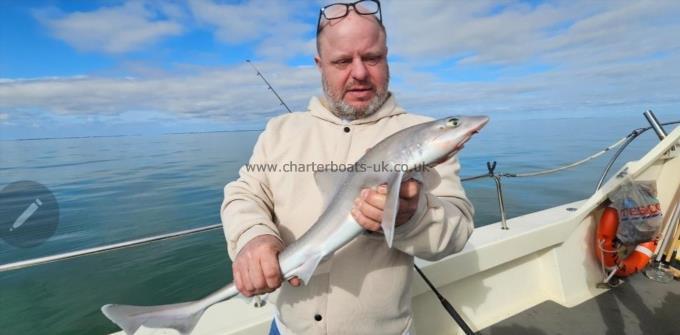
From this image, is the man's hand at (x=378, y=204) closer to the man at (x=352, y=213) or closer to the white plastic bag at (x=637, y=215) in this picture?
the man at (x=352, y=213)

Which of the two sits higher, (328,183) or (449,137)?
(449,137)

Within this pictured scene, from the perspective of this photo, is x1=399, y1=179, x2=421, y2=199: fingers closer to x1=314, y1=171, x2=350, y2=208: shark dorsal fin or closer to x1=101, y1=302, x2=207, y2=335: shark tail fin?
x1=314, y1=171, x2=350, y2=208: shark dorsal fin

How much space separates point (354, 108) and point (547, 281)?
389cm

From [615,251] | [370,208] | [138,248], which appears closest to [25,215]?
[138,248]

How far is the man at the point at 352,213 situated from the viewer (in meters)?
1.80

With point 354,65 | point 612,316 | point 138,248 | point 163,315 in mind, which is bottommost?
point 138,248

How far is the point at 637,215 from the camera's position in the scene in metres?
4.32

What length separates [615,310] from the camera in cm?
423

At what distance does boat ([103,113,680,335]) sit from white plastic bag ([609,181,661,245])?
0.61ft

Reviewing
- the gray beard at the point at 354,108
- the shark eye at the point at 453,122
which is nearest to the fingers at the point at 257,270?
the gray beard at the point at 354,108

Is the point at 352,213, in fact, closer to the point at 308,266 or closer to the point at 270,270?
the point at 308,266

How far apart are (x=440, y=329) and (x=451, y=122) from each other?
297 cm

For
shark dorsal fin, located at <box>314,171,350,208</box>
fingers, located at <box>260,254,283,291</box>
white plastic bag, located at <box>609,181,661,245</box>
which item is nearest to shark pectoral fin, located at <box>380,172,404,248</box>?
shark dorsal fin, located at <box>314,171,350,208</box>

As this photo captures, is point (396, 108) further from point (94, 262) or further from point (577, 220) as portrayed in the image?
point (94, 262)
